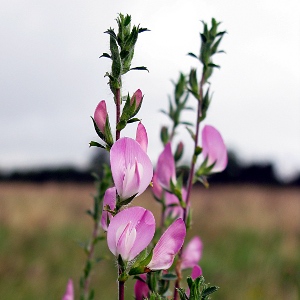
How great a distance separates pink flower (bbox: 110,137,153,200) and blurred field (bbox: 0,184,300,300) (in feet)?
3.35

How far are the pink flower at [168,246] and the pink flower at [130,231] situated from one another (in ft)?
0.05

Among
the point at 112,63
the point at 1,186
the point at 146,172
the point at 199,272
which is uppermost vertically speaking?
the point at 112,63

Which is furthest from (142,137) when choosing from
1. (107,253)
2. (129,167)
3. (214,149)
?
(107,253)

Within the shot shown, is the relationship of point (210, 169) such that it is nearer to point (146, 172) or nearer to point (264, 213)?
point (146, 172)

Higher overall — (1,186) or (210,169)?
(210,169)

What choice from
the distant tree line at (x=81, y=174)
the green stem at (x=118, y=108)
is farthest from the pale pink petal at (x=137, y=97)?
the distant tree line at (x=81, y=174)

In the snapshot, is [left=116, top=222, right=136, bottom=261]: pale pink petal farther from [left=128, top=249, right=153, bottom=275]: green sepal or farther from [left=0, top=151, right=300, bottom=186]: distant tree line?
[left=0, top=151, right=300, bottom=186]: distant tree line

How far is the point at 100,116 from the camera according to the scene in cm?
61

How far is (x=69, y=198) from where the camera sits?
33.2 ft

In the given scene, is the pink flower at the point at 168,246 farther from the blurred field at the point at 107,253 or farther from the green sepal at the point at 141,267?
the blurred field at the point at 107,253

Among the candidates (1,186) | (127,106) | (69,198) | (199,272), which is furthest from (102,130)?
(1,186)

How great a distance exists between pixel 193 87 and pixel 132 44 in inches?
11.0

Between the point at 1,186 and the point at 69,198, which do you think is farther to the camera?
the point at 1,186

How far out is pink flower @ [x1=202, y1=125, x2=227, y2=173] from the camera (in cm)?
89
